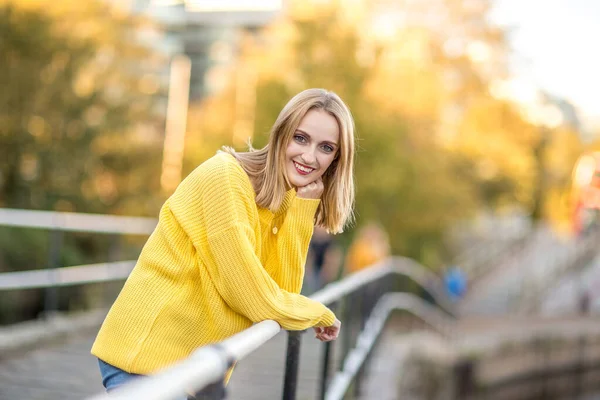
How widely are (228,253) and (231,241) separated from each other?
0.03m

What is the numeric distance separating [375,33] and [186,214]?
18.4 m

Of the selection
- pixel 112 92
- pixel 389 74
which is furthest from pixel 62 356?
pixel 389 74

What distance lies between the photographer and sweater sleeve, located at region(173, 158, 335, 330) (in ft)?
7.64

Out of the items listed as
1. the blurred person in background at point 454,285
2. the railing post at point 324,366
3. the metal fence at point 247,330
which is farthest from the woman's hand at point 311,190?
the blurred person in background at point 454,285

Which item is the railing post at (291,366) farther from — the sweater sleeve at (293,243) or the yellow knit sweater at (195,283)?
the yellow knit sweater at (195,283)

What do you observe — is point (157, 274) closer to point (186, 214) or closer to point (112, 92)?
point (186, 214)

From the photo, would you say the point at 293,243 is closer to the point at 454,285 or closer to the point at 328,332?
the point at 328,332

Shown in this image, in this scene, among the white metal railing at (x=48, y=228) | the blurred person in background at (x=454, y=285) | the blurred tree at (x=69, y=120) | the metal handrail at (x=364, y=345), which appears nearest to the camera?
the metal handrail at (x=364, y=345)

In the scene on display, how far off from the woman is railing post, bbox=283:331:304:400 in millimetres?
203

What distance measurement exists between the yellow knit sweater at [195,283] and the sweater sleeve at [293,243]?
16 centimetres

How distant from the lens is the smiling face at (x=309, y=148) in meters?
2.63

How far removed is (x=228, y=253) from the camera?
2330 mm

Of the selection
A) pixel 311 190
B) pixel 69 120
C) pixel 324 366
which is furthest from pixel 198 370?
pixel 69 120

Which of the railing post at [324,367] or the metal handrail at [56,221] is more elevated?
the metal handrail at [56,221]
